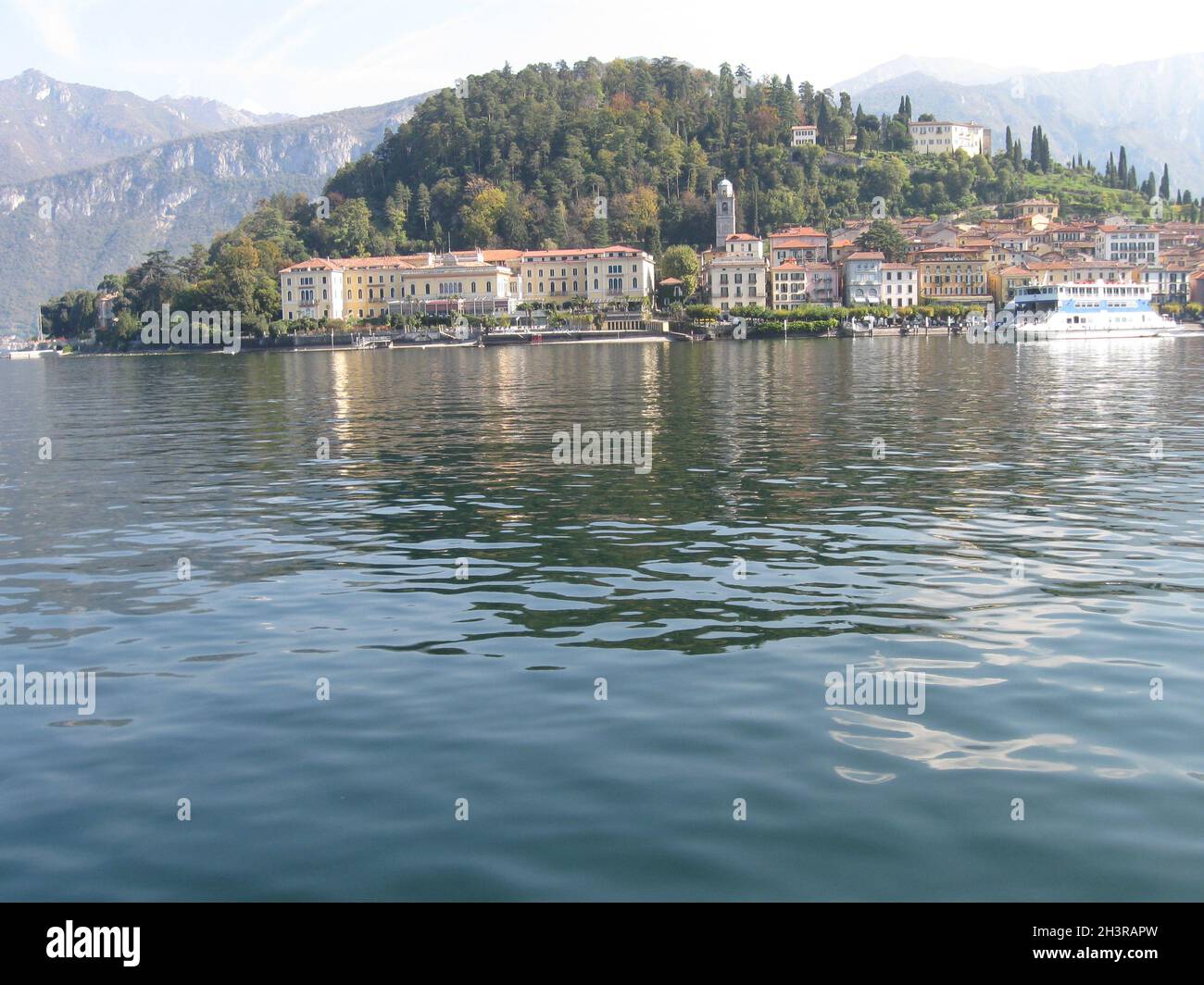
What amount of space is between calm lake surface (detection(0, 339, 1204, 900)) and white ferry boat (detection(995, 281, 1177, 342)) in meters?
93.4

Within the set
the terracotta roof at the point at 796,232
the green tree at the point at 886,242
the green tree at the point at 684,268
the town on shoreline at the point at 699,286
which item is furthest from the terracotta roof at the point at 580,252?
the green tree at the point at 886,242

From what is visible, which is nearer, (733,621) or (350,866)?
(350,866)

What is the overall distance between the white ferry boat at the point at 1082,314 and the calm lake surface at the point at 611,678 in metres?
93.4

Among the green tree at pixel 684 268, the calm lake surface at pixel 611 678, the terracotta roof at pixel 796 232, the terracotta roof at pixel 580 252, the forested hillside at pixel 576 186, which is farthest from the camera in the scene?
the forested hillside at pixel 576 186

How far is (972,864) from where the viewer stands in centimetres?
708

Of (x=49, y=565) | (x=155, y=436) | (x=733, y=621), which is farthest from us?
(x=155, y=436)

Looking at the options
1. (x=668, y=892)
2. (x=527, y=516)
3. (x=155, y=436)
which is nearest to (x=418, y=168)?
(x=155, y=436)

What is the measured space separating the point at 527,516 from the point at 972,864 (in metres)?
12.1

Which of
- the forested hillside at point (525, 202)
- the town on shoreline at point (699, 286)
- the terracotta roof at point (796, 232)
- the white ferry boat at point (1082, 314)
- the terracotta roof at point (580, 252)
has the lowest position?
the white ferry boat at point (1082, 314)

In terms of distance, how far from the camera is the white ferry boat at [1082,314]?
11131 centimetres

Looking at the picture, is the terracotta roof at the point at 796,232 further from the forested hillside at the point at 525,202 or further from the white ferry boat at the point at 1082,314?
the white ferry boat at the point at 1082,314

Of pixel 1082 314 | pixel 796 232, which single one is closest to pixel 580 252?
pixel 796 232
